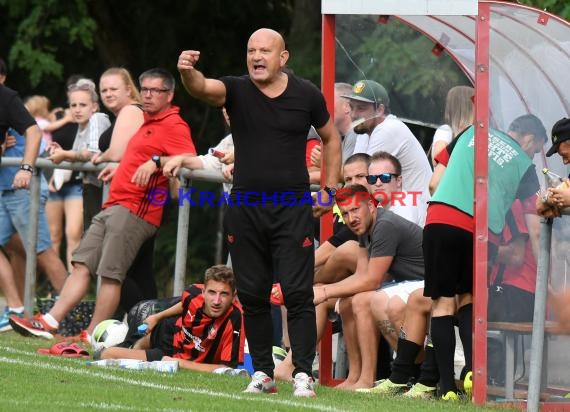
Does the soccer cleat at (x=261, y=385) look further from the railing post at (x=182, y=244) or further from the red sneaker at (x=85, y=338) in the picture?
the red sneaker at (x=85, y=338)

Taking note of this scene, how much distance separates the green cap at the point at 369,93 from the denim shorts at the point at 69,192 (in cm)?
471

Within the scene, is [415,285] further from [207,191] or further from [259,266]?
[207,191]

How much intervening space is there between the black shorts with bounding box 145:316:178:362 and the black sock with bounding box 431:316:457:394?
2359 millimetres

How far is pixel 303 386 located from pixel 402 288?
4.11 feet

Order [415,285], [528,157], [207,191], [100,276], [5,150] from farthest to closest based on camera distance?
[207,191], [5,150], [100,276], [415,285], [528,157]

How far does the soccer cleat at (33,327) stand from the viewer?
12102 mm

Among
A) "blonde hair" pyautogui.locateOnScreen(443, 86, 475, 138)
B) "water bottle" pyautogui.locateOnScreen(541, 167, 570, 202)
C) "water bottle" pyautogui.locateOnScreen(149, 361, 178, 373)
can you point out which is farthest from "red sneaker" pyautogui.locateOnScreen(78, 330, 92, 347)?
"water bottle" pyautogui.locateOnScreen(541, 167, 570, 202)

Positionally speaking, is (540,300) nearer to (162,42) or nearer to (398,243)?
(398,243)

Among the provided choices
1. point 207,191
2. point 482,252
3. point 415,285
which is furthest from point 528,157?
point 207,191

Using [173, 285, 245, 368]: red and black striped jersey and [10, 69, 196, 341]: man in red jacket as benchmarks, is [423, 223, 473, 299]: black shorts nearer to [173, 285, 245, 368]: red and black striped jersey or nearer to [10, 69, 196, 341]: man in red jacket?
[173, 285, 245, 368]: red and black striped jersey

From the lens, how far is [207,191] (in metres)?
17.4

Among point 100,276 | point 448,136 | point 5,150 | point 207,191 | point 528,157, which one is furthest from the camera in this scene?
point 207,191

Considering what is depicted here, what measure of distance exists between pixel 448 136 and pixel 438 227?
1537 millimetres

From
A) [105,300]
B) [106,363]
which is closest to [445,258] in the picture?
[106,363]
